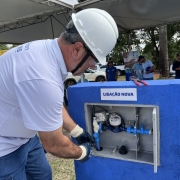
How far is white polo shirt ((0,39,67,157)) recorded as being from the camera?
36.4 inches

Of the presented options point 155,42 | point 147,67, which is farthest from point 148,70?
point 155,42

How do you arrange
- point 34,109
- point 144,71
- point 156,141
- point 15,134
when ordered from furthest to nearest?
1. point 144,71
2. point 156,141
3. point 15,134
4. point 34,109

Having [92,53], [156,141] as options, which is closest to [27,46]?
[92,53]

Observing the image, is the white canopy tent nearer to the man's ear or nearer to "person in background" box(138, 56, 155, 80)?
"person in background" box(138, 56, 155, 80)

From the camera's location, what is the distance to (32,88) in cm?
92

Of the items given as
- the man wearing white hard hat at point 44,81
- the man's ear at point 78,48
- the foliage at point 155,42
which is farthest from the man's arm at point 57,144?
the foliage at point 155,42

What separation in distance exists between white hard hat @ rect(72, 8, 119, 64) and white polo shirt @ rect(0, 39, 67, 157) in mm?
169

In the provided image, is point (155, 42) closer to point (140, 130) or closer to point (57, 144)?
point (140, 130)

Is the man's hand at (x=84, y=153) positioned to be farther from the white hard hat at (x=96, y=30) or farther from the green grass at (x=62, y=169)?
the green grass at (x=62, y=169)

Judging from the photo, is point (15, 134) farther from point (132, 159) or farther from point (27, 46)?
point (132, 159)

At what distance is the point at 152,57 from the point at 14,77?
1870 centimetres

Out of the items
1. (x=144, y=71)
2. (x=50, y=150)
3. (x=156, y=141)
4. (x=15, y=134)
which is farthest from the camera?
(x=144, y=71)

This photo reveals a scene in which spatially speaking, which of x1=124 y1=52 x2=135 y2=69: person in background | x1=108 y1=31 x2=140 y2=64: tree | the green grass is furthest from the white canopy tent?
x1=108 y1=31 x2=140 y2=64: tree

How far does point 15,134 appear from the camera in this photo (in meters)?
1.17
